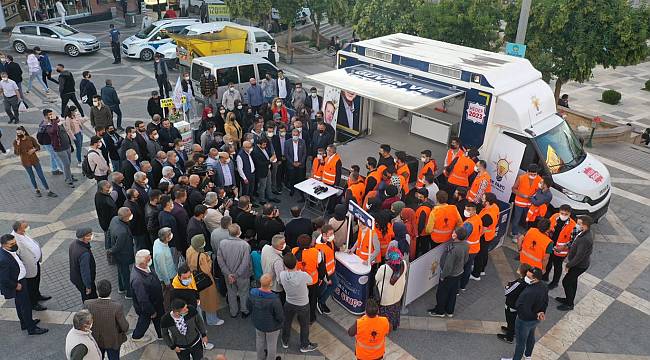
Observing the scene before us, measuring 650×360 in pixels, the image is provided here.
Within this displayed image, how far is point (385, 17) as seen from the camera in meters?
21.5

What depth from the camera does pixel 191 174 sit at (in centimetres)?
1011

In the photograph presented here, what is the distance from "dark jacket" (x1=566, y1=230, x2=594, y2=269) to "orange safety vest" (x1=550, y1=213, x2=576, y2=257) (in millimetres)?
355

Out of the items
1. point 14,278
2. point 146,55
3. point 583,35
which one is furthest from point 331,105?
point 146,55

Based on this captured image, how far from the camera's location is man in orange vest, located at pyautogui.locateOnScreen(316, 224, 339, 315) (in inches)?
307

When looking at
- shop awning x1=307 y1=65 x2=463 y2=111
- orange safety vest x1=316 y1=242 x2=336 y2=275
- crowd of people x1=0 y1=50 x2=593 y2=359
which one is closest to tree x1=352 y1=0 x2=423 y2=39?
shop awning x1=307 y1=65 x2=463 y2=111

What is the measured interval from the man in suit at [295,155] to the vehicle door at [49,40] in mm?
17654

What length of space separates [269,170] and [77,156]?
18.6ft

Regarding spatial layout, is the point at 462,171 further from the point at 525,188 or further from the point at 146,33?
the point at 146,33

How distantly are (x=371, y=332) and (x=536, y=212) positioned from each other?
17.0 ft

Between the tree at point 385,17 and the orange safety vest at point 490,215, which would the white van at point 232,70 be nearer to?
the tree at point 385,17

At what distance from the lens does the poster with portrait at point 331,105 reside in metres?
13.4

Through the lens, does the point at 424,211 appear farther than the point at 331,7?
No

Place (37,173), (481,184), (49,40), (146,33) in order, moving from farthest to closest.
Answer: (146,33)
(49,40)
(37,173)
(481,184)

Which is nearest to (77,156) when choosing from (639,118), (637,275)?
(637,275)
